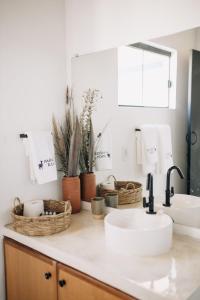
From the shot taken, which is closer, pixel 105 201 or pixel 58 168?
pixel 105 201

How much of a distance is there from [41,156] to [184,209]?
0.82 metres

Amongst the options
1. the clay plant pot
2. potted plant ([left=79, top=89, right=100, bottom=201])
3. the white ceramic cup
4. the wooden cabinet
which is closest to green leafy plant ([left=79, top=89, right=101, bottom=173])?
potted plant ([left=79, top=89, right=100, bottom=201])

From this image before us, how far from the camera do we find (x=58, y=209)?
1.62 metres

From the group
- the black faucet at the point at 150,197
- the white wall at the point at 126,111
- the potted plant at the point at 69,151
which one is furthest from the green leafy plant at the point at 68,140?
the black faucet at the point at 150,197

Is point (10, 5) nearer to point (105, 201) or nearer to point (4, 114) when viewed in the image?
point (4, 114)

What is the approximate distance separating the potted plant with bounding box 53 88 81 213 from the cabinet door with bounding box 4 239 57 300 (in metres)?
0.41

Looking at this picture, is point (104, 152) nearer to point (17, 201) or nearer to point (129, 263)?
point (17, 201)

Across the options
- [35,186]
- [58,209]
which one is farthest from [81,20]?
[58,209]

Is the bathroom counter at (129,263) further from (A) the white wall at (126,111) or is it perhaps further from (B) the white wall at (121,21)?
(B) the white wall at (121,21)

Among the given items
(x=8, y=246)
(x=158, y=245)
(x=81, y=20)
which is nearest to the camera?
(x=158, y=245)

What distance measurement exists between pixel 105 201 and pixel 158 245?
1.85ft

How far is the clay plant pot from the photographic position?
167 centimetres

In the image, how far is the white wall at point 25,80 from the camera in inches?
57.9

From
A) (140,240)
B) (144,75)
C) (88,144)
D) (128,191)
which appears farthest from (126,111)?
(140,240)
